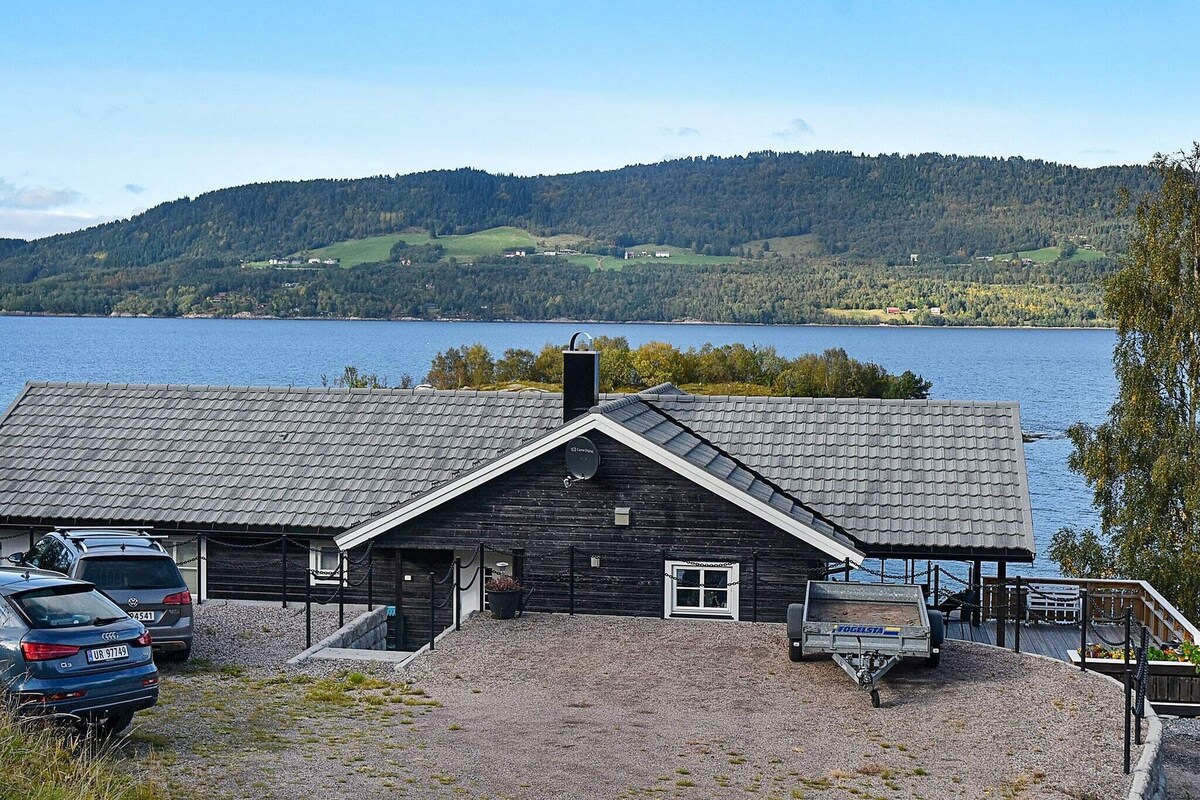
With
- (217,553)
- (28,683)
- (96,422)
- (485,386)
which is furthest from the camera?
(485,386)

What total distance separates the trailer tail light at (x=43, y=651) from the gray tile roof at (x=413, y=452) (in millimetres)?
10278

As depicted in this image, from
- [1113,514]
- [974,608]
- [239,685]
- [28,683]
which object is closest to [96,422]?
[239,685]

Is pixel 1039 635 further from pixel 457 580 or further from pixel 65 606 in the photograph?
pixel 65 606

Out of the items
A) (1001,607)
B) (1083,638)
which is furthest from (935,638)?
(1001,607)

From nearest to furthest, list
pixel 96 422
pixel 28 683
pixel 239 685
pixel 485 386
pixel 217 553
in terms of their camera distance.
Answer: pixel 28 683, pixel 239 685, pixel 217 553, pixel 96 422, pixel 485 386

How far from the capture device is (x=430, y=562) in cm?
2247

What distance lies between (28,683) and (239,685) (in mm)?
4339

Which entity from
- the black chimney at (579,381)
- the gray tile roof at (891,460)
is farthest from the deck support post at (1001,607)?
the black chimney at (579,381)

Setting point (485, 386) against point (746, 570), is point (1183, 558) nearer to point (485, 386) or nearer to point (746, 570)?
point (746, 570)

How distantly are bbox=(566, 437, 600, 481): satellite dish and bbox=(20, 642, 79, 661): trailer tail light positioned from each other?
9929mm

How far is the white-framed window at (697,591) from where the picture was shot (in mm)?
21500

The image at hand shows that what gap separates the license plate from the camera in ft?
41.5

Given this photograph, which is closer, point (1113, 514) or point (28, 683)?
point (28, 683)

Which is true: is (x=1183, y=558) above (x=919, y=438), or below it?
below
